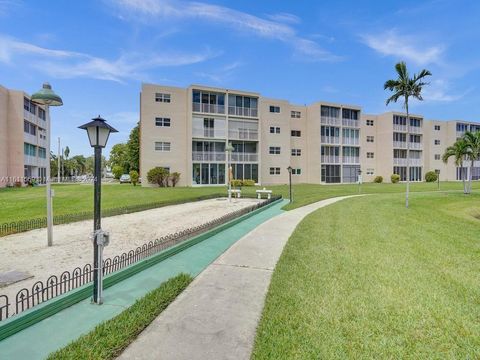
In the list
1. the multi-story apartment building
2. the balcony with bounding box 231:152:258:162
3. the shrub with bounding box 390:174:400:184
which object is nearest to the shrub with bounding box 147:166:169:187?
the balcony with bounding box 231:152:258:162

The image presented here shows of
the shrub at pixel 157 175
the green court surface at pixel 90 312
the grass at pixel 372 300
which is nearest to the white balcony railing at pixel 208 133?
the shrub at pixel 157 175

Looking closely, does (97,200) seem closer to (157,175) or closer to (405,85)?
(405,85)

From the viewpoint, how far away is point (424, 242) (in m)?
8.87

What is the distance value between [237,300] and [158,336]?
1.45 metres

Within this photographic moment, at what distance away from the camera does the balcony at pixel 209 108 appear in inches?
1300

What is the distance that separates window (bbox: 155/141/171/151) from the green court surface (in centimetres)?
2577

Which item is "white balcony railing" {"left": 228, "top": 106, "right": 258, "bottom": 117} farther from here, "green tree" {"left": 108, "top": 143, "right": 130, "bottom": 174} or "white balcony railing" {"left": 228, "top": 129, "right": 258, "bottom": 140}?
"green tree" {"left": 108, "top": 143, "right": 130, "bottom": 174}

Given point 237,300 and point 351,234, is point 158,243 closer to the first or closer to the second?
point 237,300

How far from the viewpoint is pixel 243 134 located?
3509 cm

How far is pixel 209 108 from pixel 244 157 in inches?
283

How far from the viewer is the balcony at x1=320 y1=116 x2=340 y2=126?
1622 inches

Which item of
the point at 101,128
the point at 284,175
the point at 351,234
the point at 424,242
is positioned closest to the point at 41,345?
the point at 101,128

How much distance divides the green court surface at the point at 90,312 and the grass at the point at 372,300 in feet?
6.85

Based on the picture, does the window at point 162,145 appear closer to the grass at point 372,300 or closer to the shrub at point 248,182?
the shrub at point 248,182
